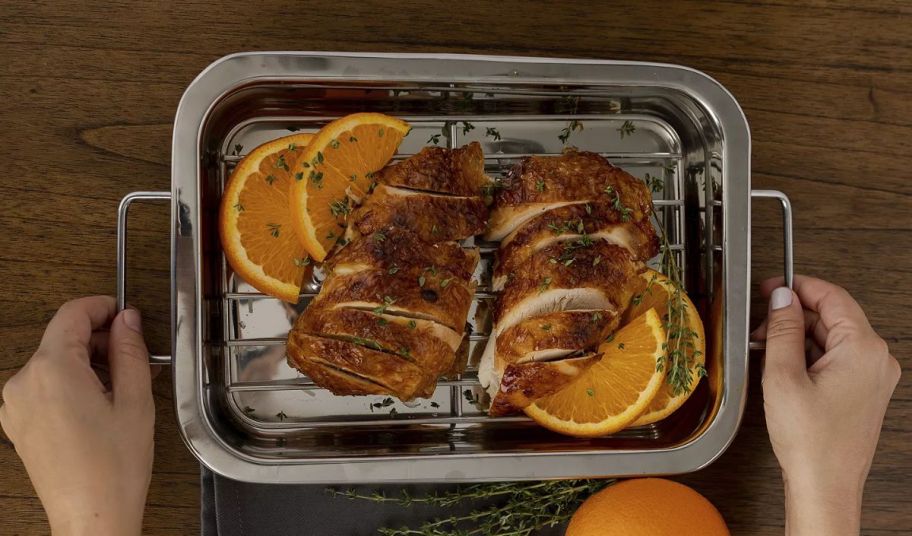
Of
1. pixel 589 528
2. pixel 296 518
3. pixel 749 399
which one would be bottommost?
pixel 296 518

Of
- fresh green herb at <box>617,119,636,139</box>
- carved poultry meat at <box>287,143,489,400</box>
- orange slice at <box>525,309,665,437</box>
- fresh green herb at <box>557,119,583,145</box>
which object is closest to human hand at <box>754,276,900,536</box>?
orange slice at <box>525,309,665,437</box>

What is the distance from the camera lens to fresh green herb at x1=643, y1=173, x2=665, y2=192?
2.10 m

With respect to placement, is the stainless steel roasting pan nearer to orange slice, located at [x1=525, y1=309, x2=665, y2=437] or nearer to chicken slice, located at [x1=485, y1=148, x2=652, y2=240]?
orange slice, located at [x1=525, y1=309, x2=665, y2=437]

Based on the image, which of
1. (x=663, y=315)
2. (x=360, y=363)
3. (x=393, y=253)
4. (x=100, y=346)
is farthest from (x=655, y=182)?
(x=100, y=346)

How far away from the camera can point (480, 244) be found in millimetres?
2057

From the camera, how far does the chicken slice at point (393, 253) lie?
5.77ft

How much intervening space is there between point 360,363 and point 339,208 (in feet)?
1.31

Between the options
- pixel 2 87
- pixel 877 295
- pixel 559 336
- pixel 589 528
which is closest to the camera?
pixel 559 336

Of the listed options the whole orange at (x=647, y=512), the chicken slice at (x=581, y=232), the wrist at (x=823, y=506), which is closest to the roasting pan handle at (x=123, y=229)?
the chicken slice at (x=581, y=232)

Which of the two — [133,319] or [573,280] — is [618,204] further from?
[133,319]

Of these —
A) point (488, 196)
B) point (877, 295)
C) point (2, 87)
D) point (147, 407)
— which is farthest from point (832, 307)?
point (2, 87)

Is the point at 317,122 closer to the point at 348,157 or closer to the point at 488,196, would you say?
the point at 348,157

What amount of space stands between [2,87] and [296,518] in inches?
59.8

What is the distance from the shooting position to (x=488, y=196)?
190 cm
